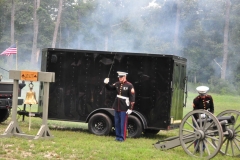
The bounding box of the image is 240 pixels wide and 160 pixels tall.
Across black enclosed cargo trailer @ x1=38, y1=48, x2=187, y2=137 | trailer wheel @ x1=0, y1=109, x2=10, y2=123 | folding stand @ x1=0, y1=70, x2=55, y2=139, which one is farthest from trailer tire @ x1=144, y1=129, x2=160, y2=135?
trailer wheel @ x1=0, y1=109, x2=10, y2=123

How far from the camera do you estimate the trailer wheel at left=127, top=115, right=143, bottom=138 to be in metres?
12.1

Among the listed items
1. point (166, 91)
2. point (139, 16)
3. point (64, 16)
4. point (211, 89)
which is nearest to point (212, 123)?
point (166, 91)

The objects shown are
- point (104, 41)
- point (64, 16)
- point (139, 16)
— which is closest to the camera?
point (139, 16)

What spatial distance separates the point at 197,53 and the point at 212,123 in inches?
1053

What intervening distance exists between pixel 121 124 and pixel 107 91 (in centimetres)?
138

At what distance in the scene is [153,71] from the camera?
477 inches

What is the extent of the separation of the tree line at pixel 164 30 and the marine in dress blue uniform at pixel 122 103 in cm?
1338

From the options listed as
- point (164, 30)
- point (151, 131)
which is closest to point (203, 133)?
point (151, 131)

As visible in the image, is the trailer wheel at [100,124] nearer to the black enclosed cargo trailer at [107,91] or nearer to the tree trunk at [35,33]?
the black enclosed cargo trailer at [107,91]

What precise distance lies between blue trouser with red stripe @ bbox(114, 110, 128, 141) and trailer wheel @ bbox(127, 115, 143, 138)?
712 mm

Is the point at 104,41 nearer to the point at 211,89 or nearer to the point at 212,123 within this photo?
the point at 211,89

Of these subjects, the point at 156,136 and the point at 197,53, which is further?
the point at 197,53

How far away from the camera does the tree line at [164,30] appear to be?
90.3ft

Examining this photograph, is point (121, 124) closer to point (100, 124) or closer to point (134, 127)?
point (134, 127)
